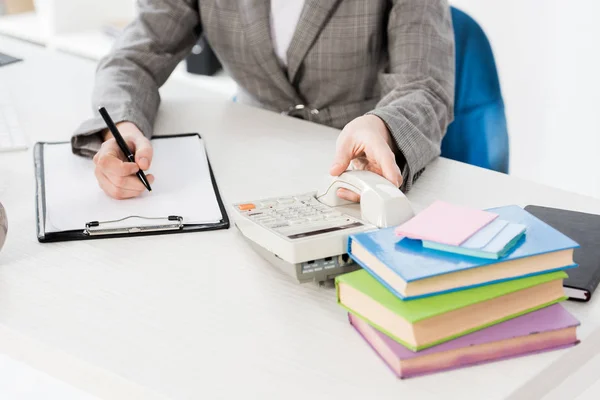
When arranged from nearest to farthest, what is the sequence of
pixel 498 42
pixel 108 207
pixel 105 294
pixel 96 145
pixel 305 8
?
1. pixel 105 294
2. pixel 108 207
3. pixel 96 145
4. pixel 305 8
5. pixel 498 42

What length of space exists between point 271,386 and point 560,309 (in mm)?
277

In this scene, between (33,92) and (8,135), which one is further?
(33,92)

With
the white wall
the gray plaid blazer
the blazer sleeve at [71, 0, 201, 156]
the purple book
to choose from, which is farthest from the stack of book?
the white wall

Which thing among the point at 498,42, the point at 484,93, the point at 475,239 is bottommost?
the point at 498,42

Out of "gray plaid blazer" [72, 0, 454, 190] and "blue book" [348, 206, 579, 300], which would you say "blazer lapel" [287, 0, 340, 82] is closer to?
"gray plaid blazer" [72, 0, 454, 190]

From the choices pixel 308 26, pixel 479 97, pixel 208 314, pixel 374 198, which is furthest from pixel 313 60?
pixel 208 314

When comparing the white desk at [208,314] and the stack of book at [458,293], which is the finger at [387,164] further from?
the stack of book at [458,293]

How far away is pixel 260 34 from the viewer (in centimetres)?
128

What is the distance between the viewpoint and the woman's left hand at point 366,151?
0.89m

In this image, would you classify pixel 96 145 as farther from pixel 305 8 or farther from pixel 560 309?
pixel 560 309

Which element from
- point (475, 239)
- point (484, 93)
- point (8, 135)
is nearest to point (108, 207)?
point (8, 135)

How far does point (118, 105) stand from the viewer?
3.81 ft

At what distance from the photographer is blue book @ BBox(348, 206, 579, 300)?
63 cm

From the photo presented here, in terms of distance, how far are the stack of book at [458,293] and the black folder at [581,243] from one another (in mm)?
52
